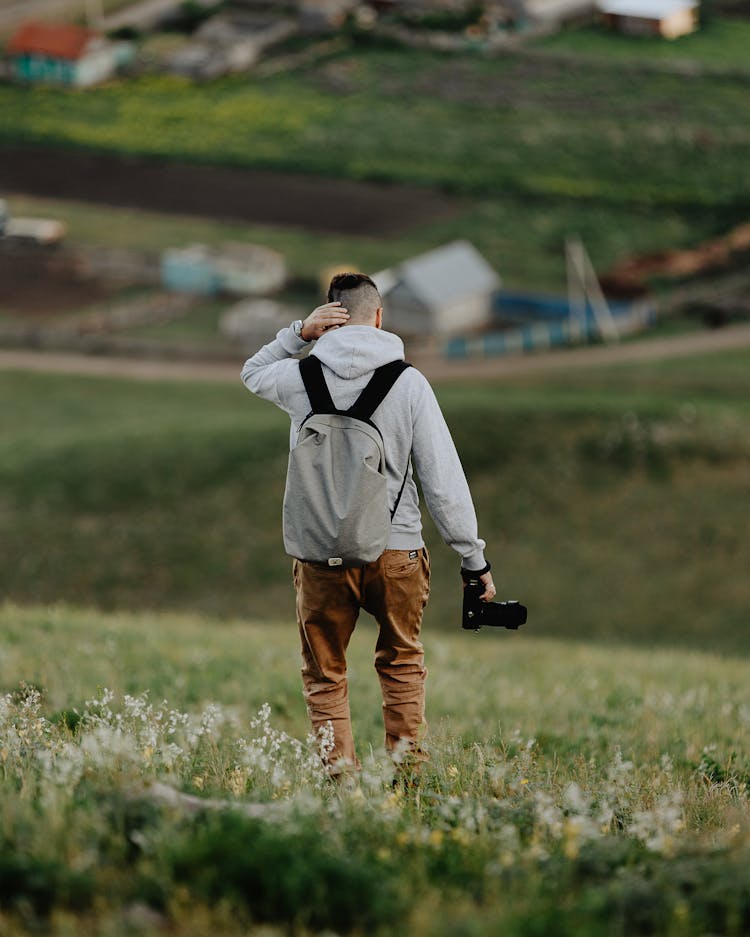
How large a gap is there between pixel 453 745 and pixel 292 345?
92.5 inches

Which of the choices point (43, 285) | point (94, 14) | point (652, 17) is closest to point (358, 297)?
point (43, 285)

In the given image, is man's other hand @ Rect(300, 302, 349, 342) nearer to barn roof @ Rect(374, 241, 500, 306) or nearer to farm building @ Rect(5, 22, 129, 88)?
barn roof @ Rect(374, 241, 500, 306)

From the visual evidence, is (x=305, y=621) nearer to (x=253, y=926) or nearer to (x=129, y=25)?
(x=253, y=926)

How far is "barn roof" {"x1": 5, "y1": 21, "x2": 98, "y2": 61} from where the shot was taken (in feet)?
298

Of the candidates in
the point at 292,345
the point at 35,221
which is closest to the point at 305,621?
the point at 292,345

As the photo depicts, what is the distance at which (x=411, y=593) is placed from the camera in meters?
7.07

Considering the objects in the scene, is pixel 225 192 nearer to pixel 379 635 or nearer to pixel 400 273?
pixel 400 273

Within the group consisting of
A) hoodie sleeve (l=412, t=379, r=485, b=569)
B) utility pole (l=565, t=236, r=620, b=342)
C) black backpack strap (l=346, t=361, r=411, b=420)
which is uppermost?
black backpack strap (l=346, t=361, r=411, b=420)

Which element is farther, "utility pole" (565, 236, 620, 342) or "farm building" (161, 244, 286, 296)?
"farm building" (161, 244, 286, 296)

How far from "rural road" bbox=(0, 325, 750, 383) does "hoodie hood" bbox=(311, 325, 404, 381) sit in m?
42.9

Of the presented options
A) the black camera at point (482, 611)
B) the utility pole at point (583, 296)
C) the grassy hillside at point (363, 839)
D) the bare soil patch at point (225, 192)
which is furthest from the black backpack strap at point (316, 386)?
the bare soil patch at point (225, 192)

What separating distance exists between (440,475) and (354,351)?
791 millimetres

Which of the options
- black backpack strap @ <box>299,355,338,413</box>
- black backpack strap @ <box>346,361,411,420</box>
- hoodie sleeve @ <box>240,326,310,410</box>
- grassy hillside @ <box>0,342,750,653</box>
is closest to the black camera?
black backpack strap @ <box>346,361,411,420</box>

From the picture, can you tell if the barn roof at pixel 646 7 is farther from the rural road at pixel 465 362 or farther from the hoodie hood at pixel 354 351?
the hoodie hood at pixel 354 351
